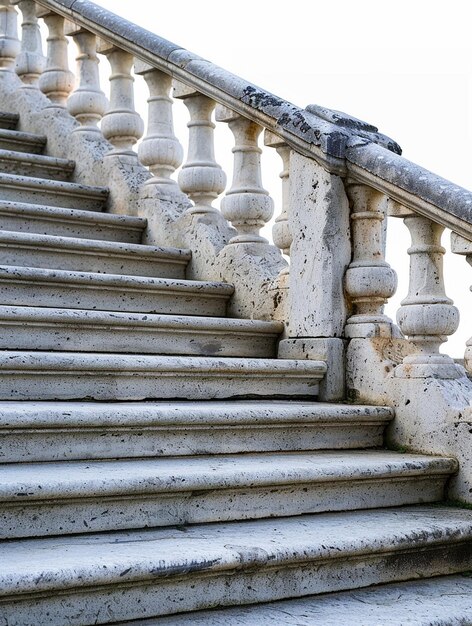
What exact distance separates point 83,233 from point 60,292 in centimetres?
84

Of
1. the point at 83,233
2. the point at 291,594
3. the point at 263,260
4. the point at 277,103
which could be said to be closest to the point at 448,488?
the point at 291,594

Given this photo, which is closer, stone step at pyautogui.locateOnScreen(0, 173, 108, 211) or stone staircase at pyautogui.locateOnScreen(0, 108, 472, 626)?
stone staircase at pyautogui.locateOnScreen(0, 108, 472, 626)

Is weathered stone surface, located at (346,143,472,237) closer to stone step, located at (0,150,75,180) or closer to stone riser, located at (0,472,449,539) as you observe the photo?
stone riser, located at (0,472,449,539)

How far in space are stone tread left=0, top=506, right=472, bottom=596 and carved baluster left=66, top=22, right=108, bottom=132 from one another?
10.5 feet

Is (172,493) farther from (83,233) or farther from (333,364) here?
(83,233)

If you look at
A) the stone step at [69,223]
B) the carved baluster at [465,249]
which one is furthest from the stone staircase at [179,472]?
the carved baluster at [465,249]

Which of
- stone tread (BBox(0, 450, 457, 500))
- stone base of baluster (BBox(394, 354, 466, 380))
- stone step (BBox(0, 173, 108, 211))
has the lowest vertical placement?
stone tread (BBox(0, 450, 457, 500))

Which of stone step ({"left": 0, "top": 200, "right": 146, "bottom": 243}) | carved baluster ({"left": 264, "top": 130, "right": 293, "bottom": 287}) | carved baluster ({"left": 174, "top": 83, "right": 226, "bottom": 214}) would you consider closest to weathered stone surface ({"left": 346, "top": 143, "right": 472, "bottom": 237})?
carved baluster ({"left": 264, "top": 130, "right": 293, "bottom": 287})

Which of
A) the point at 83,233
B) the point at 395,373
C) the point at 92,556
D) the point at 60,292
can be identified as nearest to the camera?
the point at 92,556

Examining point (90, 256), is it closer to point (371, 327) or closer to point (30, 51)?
point (371, 327)

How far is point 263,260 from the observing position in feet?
14.6

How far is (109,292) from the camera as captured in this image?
4102 mm

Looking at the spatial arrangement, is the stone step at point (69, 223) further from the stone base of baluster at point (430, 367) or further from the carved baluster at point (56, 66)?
the stone base of baluster at point (430, 367)

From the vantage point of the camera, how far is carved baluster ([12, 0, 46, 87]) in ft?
20.0
